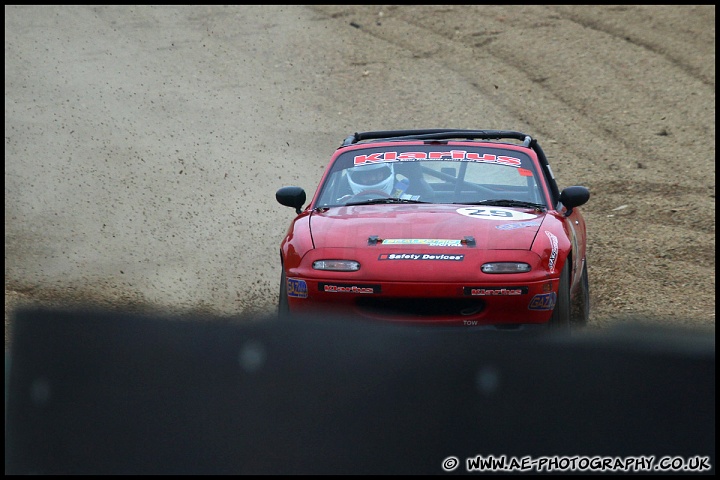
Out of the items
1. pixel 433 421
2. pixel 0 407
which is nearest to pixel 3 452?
pixel 0 407

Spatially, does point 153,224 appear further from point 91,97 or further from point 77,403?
point 77,403

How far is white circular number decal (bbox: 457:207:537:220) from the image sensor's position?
6.48 metres

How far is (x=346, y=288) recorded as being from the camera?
19.3 ft

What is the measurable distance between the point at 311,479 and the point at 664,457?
1097mm

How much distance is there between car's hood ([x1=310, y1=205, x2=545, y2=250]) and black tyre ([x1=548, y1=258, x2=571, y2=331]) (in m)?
0.31

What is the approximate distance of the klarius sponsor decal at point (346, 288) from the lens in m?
5.81

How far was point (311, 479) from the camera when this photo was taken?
321 centimetres

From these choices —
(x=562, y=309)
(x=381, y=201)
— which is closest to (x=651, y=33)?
(x=381, y=201)

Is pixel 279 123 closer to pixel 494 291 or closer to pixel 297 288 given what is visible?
pixel 297 288

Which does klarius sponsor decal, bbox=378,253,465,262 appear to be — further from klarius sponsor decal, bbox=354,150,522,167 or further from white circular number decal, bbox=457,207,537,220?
klarius sponsor decal, bbox=354,150,522,167

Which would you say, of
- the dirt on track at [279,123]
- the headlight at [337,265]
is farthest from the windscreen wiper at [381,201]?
the dirt on track at [279,123]

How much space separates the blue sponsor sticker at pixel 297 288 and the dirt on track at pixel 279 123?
282 centimetres

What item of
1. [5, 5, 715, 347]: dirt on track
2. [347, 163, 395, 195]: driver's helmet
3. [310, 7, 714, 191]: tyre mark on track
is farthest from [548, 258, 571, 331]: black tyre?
[310, 7, 714, 191]: tyre mark on track

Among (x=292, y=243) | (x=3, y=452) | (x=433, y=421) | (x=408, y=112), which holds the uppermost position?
(x=408, y=112)
